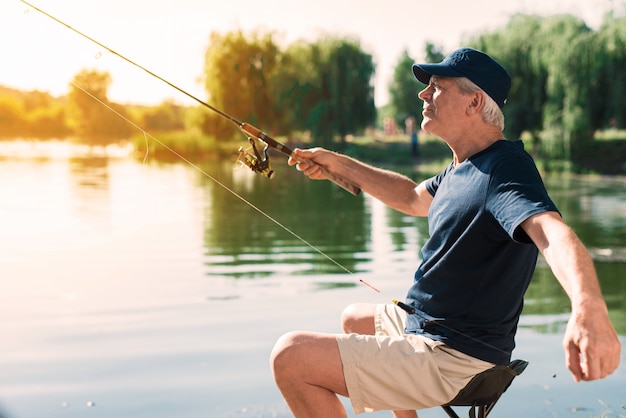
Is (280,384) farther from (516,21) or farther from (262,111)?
(262,111)

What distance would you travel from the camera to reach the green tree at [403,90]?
6581 centimetres

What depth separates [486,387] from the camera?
267 centimetres

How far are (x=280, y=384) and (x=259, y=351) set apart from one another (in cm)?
319

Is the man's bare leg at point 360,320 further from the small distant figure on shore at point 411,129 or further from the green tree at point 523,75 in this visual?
the small distant figure on shore at point 411,129

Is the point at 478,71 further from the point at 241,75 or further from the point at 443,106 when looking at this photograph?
the point at 241,75

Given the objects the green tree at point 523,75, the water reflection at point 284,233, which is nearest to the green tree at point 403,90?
the green tree at point 523,75

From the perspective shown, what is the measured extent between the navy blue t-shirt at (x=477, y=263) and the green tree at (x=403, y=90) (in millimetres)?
61961

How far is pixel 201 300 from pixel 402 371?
201 inches

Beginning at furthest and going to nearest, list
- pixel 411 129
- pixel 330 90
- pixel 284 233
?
pixel 411 129, pixel 330 90, pixel 284 233

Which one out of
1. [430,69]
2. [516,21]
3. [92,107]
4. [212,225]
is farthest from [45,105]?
[430,69]

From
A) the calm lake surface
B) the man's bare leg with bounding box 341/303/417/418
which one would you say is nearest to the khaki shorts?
the man's bare leg with bounding box 341/303/417/418

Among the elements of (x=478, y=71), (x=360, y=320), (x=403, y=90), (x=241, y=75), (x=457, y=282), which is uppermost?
(x=403, y=90)

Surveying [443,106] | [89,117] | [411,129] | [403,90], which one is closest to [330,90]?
[411,129]

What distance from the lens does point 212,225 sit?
1381cm
